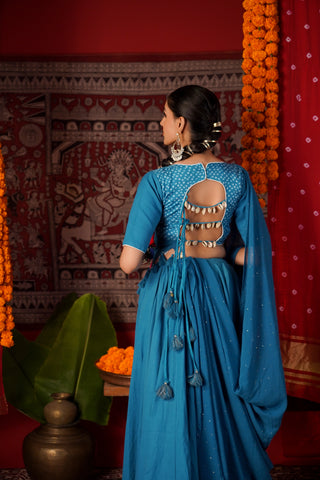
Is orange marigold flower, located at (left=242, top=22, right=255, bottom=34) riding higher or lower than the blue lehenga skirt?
higher

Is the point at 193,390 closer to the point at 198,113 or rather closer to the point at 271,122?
the point at 198,113

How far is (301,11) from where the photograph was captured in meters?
2.78

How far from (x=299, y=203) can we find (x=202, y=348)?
37.9 inches

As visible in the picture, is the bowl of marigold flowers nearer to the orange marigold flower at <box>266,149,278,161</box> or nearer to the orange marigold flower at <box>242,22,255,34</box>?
the orange marigold flower at <box>266,149,278,161</box>

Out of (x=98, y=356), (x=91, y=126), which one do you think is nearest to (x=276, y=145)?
(x=91, y=126)

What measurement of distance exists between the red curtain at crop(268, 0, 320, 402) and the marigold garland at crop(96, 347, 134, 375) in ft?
2.75

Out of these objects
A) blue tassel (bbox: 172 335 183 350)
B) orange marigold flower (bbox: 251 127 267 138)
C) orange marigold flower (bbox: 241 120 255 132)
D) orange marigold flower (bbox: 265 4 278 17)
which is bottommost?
blue tassel (bbox: 172 335 183 350)

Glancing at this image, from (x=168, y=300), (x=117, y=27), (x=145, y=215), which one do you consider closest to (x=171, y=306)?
(x=168, y=300)

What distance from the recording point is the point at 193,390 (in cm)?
224

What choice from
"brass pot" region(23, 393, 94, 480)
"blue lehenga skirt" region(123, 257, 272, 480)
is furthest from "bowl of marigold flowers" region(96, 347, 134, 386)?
"blue lehenga skirt" region(123, 257, 272, 480)

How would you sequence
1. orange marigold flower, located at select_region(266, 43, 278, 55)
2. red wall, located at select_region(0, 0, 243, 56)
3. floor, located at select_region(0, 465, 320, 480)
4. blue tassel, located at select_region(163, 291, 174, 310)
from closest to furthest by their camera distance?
blue tassel, located at select_region(163, 291, 174, 310)
orange marigold flower, located at select_region(266, 43, 278, 55)
floor, located at select_region(0, 465, 320, 480)
red wall, located at select_region(0, 0, 243, 56)

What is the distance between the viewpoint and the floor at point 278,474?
341cm

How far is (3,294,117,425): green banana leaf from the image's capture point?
11.2 feet

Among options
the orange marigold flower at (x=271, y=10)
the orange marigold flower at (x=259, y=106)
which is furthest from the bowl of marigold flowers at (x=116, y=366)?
the orange marigold flower at (x=271, y=10)
